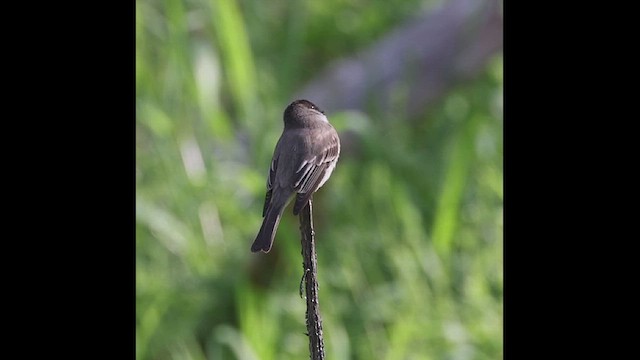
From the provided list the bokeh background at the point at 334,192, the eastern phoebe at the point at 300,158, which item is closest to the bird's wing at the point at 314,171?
the eastern phoebe at the point at 300,158

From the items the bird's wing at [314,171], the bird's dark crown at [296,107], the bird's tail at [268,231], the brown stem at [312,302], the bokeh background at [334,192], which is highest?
the bokeh background at [334,192]

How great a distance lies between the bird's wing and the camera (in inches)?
33.2

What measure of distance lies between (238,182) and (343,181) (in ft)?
0.91

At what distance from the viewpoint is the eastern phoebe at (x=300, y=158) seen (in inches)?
33.2

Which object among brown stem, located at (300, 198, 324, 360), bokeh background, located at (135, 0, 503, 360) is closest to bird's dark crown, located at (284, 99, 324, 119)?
brown stem, located at (300, 198, 324, 360)

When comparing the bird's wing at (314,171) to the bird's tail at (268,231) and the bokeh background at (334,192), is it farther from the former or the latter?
the bokeh background at (334,192)

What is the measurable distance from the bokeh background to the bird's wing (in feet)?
4.02

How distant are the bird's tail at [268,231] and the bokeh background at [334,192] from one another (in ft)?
4.02

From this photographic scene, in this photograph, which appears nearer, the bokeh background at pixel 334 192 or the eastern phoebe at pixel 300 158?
the eastern phoebe at pixel 300 158

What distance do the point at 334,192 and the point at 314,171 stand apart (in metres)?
1.65

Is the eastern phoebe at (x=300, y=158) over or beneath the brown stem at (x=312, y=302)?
over

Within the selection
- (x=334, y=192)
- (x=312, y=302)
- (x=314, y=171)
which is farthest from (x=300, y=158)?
(x=334, y=192)
